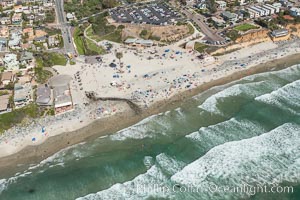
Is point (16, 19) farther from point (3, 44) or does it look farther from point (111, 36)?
point (111, 36)

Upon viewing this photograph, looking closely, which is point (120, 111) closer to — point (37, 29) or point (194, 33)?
point (194, 33)

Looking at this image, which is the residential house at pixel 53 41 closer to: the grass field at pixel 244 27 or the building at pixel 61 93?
the building at pixel 61 93

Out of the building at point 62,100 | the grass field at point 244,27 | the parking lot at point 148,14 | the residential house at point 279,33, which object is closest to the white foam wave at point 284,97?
the residential house at point 279,33

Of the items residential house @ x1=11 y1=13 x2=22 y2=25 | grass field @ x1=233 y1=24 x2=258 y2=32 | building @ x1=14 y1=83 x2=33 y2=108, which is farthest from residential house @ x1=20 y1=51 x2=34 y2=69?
grass field @ x1=233 y1=24 x2=258 y2=32

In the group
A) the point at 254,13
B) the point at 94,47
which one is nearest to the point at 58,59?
the point at 94,47

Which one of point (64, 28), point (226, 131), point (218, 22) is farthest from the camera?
point (64, 28)

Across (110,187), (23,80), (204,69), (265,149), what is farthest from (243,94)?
(23,80)
